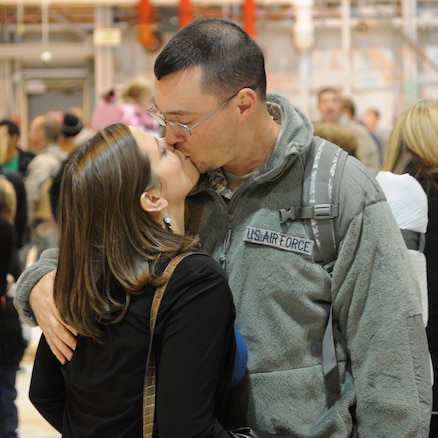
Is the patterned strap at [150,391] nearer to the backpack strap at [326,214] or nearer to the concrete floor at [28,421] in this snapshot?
the backpack strap at [326,214]

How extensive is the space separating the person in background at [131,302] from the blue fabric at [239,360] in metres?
0.04

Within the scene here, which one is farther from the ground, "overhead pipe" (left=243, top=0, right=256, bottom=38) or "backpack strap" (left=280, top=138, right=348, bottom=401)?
"overhead pipe" (left=243, top=0, right=256, bottom=38)

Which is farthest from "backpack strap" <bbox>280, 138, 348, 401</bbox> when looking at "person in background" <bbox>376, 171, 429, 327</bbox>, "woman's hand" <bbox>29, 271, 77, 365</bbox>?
"person in background" <bbox>376, 171, 429, 327</bbox>

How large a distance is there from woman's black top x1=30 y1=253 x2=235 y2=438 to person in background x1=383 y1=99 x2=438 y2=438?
1.49 m

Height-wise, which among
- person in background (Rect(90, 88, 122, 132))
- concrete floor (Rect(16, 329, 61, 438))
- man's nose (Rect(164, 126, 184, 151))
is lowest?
concrete floor (Rect(16, 329, 61, 438))

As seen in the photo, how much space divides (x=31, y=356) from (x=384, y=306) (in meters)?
5.92

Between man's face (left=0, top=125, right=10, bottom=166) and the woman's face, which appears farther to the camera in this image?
man's face (left=0, top=125, right=10, bottom=166)

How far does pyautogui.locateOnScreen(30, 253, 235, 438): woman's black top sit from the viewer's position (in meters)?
1.88

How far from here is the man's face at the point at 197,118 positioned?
7.06ft

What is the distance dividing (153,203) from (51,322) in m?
0.40

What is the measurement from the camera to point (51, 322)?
2125mm

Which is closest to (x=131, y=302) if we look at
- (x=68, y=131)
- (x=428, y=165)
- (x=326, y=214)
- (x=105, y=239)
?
(x=105, y=239)

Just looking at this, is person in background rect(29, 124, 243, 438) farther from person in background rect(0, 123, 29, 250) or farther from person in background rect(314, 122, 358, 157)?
person in background rect(0, 123, 29, 250)

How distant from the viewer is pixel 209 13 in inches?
551
